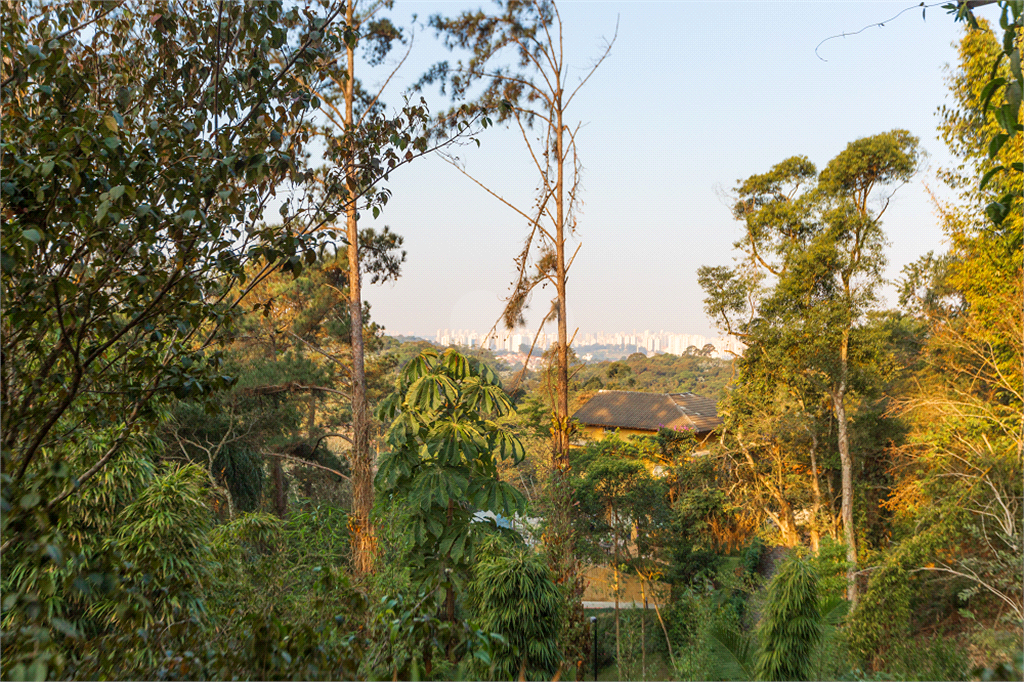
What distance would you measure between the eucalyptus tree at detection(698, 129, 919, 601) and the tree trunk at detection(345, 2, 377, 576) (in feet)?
20.4

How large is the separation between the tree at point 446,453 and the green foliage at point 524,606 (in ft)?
1.11

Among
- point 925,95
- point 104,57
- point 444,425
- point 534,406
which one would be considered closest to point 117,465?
point 444,425

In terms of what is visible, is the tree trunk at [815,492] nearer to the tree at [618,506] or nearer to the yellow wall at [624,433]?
the yellow wall at [624,433]

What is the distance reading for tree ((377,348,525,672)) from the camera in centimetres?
496

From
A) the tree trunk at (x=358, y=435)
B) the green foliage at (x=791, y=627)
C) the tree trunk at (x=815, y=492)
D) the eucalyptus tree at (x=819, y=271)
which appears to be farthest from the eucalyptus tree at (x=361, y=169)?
the tree trunk at (x=815, y=492)

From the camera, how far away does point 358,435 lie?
21.2 ft

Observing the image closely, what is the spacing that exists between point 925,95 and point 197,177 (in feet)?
28.4

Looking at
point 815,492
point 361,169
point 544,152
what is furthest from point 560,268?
point 815,492

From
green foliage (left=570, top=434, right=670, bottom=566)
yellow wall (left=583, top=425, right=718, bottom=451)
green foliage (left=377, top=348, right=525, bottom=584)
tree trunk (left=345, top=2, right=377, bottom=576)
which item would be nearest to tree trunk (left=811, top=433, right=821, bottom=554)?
yellow wall (left=583, top=425, right=718, bottom=451)

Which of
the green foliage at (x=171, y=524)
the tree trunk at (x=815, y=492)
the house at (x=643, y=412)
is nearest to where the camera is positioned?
the green foliage at (x=171, y=524)

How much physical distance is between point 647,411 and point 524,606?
1226cm

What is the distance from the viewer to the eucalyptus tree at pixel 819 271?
941cm

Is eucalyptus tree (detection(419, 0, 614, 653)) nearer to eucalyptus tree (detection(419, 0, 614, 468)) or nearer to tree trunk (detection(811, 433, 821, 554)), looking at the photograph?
eucalyptus tree (detection(419, 0, 614, 468))

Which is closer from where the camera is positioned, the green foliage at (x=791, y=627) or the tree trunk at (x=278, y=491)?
the green foliage at (x=791, y=627)
